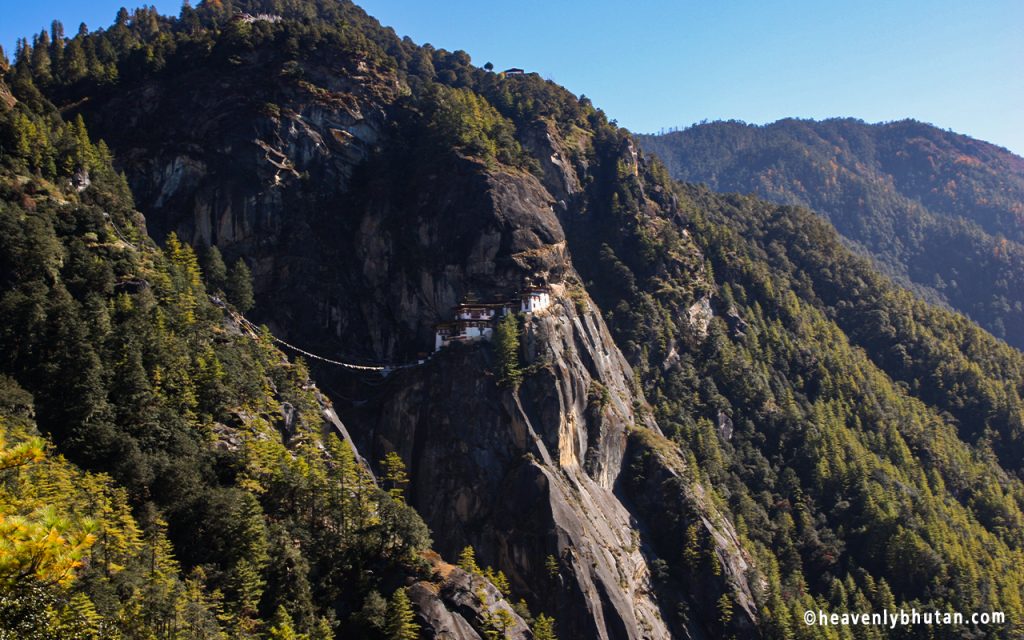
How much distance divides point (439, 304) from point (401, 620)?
4620cm

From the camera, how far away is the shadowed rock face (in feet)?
241

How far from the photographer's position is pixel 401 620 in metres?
49.7

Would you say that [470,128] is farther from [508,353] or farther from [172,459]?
[172,459]

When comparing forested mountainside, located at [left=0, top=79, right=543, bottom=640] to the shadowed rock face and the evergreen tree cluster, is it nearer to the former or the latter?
the evergreen tree cluster

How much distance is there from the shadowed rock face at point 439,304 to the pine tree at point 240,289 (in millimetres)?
5535

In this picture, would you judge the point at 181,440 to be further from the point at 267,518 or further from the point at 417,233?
the point at 417,233

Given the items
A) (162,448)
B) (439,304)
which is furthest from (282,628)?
(439,304)

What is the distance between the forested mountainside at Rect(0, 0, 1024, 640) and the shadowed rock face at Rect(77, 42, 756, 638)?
12.5 inches

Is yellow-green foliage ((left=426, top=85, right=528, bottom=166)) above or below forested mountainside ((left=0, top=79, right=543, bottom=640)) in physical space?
above

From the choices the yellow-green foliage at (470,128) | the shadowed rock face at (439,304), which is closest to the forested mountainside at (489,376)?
the shadowed rock face at (439,304)

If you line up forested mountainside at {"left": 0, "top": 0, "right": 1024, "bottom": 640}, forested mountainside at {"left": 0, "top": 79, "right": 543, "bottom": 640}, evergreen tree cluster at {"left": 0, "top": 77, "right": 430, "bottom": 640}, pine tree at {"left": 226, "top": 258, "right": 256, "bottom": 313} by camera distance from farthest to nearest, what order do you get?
1. pine tree at {"left": 226, "top": 258, "right": 256, "bottom": 313}
2. forested mountainside at {"left": 0, "top": 0, "right": 1024, "bottom": 640}
3. forested mountainside at {"left": 0, "top": 79, "right": 543, "bottom": 640}
4. evergreen tree cluster at {"left": 0, "top": 77, "right": 430, "bottom": 640}

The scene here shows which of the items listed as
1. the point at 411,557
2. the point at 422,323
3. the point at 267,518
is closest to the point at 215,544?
the point at 267,518

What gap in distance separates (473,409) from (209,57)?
199 feet

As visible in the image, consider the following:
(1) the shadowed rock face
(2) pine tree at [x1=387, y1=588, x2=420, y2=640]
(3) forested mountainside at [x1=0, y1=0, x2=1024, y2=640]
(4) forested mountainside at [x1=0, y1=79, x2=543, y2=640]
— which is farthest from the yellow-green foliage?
(2) pine tree at [x1=387, y1=588, x2=420, y2=640]
